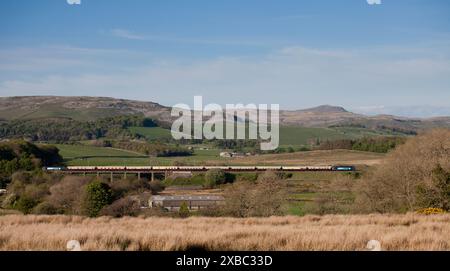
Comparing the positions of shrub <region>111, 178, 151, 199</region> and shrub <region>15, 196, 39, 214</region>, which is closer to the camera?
shrub <region>15, 196, 39, 214</region>

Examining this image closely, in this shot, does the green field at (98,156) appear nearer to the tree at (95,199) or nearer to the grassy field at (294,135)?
the grassy field at (294,135)

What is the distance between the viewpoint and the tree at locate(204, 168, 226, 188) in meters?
61.8

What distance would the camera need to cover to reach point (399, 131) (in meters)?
182

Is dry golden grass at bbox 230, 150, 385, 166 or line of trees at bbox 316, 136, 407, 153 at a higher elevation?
line of trees at bbox 316, 136, 407, 153

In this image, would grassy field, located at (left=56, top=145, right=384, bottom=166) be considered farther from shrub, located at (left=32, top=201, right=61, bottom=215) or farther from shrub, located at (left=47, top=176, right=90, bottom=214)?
shrub, located at (left=32, top=201, right=61, bottom=215)

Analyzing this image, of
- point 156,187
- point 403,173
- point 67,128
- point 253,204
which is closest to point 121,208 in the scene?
point 253,204

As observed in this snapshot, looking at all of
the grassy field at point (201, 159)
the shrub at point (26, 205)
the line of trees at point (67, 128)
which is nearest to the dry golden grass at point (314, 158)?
the grassy field at point (201, 159)

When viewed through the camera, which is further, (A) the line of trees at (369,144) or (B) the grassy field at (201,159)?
(A) the line of trees at (369,144)

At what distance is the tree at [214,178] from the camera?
2432 inches

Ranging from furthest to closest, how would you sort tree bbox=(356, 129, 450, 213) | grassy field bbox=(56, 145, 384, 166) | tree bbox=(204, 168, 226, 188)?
grassy field bbox=(56, 145, 384, 166)
tree bbox=(204, 168, 226, 188)
tree bbox=(356, 129, 450, 213)

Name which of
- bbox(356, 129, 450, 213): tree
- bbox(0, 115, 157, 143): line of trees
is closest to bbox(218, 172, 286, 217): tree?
bbox(356, 129, 450, 213): tree

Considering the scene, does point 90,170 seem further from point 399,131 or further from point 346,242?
point 399,131
